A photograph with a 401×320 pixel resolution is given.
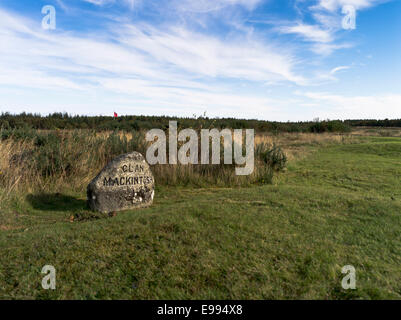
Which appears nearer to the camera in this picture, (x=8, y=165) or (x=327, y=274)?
(x=327, y=274)

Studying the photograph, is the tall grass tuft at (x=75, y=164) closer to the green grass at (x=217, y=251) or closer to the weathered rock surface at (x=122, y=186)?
the green grass at (x=217, y=251)

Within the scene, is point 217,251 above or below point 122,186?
below

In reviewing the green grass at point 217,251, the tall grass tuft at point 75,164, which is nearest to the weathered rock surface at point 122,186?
the green grass at point 217,251

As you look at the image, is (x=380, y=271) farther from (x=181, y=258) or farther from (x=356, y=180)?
(x=356, y=180)

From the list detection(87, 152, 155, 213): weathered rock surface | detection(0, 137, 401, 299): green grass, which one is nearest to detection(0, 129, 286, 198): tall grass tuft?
detection(0, 137, 401, 299): green grass

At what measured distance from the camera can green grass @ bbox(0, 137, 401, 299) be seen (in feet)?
9.59

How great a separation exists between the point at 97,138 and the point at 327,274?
9.39 metres

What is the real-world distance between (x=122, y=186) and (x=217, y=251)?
355 cm

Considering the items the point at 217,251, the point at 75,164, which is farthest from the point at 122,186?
the point at 217,251

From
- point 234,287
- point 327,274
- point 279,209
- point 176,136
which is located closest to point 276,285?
point 234,287

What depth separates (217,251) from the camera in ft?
11.8

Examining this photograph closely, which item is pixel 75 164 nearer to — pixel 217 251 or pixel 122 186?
pixel 122 186

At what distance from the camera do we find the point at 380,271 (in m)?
3.30
